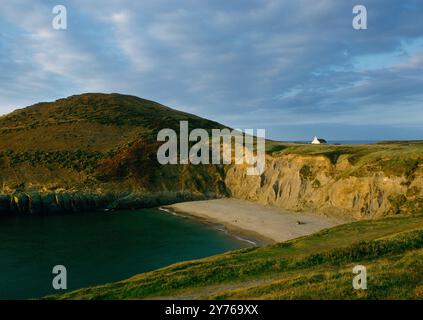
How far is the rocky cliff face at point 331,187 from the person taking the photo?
165 ft

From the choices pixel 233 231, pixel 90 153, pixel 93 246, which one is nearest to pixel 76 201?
pixel 90 153

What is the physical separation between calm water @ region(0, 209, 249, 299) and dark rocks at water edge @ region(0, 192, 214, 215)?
12.4 feet

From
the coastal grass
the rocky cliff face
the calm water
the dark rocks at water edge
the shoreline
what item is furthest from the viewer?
the dark rocks at water edge

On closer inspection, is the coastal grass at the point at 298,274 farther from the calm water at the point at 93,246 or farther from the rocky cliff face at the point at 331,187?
the rocky cliff face at the point at 331,187

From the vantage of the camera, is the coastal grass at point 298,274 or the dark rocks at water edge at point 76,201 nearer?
the coastal grass at point 298,274

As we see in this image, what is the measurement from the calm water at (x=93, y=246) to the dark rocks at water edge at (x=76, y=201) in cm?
377

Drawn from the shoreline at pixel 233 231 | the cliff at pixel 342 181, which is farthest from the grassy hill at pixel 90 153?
the shoreline at pixel 233 231

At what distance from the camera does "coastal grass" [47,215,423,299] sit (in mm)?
17438

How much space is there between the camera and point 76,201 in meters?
71.9

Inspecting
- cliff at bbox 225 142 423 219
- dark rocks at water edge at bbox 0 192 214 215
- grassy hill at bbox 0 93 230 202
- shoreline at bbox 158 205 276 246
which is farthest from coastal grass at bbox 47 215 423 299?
grassy hill at bbox 0 93 230 202

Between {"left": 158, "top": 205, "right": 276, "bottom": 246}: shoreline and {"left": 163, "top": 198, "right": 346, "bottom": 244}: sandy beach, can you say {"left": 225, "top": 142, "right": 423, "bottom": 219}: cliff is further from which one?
{"left": 158, "top": 205, "right": 276, "bottom": 246}: shoreline

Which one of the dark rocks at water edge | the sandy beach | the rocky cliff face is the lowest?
the sandy beach

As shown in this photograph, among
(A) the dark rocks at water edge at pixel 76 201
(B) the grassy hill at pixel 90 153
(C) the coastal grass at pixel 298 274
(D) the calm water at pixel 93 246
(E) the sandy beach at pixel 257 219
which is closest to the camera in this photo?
(C) the coastal grass at pixel 298 274

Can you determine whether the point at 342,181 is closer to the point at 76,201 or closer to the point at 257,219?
the point at 257,219
